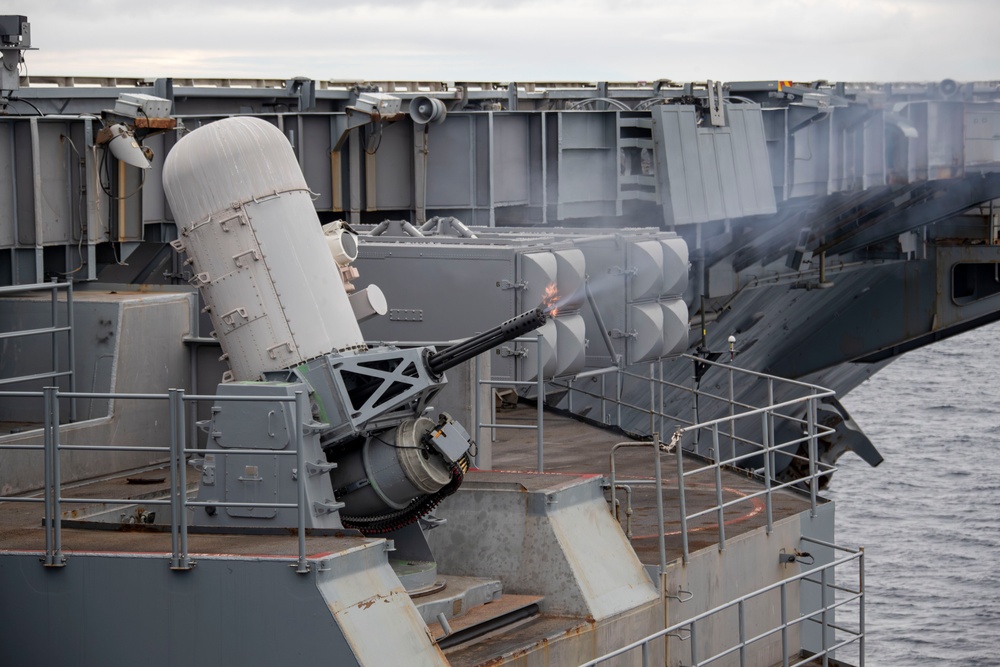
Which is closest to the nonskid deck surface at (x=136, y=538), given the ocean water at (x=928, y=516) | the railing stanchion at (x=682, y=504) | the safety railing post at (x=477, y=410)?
the safety railing post at (x=477, y=410)

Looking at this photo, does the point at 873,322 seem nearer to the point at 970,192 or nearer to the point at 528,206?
the point at 970,192

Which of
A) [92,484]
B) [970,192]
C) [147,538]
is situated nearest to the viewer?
[147,538]

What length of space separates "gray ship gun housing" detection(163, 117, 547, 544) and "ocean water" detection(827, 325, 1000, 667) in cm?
2294

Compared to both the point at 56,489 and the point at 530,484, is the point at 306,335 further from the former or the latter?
the point at 56,489

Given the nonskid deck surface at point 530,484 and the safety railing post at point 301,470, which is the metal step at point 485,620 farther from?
the safety railing post at point 301,470

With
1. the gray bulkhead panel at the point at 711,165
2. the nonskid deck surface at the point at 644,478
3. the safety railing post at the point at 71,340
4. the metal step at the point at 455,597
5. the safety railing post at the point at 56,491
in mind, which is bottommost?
the metal step at the point at 455,597

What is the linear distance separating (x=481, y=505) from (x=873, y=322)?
72.9ft

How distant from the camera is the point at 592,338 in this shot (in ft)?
59.1

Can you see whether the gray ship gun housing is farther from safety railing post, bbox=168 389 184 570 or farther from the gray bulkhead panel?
the gray bulkhead panel

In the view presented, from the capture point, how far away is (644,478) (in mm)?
15445

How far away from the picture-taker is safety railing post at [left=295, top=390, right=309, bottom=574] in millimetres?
9312

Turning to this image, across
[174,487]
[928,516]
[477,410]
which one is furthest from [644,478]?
[928,516]

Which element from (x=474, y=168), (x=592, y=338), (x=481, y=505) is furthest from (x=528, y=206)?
(x=481, y=505)

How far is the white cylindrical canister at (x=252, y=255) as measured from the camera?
11.3 metres
